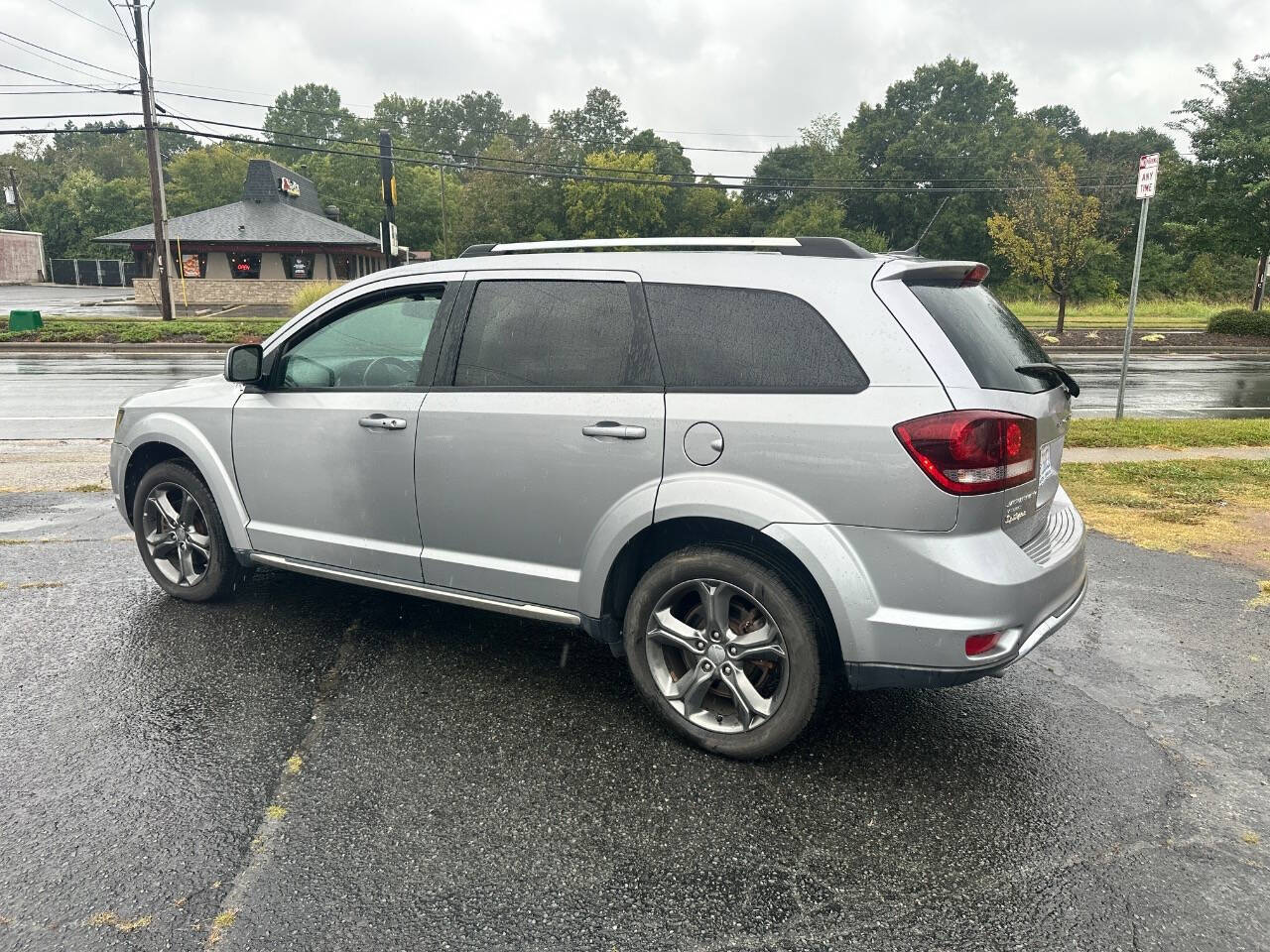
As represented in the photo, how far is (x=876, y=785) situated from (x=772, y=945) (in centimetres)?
90

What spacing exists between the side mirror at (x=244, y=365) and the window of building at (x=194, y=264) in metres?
46.2

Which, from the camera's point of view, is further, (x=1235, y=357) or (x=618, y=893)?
(x=1235, y=357)

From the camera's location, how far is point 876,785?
304 centimetres

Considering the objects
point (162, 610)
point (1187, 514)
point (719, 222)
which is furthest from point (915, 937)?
point (719, 222)

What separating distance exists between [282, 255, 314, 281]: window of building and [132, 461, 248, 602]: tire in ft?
151

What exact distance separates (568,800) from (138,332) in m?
26.2

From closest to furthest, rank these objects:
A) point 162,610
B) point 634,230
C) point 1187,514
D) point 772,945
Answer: point 772,945, point 162,610, point 1187,514, point 634,230

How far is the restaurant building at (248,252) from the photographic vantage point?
4472cm

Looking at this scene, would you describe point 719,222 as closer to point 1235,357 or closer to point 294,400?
point 1235,357

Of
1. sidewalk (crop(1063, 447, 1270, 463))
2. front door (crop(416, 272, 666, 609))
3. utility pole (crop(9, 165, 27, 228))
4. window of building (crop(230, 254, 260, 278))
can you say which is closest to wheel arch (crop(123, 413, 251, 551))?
front door (crop(416, 272, 666, 609))

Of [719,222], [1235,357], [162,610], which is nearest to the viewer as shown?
[162,610]

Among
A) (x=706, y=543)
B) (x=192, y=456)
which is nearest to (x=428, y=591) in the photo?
(x=706, y=543)

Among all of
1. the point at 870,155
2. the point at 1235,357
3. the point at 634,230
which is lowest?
the point at 1235,357

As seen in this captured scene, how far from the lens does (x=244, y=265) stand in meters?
46.7
